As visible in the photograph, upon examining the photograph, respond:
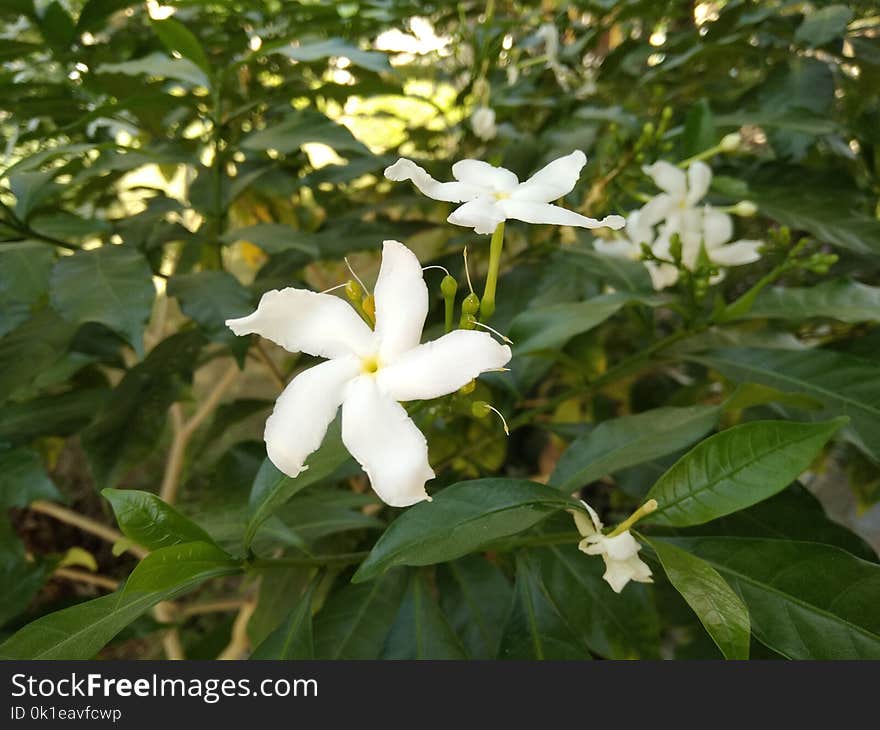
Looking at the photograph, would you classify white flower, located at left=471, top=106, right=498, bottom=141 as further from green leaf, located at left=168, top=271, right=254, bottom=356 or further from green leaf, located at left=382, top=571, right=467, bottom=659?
green leaf, located at left=382, top=571, right=467, bottom=659

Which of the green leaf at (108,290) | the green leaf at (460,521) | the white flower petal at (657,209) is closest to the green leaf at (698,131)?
the white flower petal at (657,209)

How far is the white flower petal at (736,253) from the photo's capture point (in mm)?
752

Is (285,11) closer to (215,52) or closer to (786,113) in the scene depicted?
(215,52)

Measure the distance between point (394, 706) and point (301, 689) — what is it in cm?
7

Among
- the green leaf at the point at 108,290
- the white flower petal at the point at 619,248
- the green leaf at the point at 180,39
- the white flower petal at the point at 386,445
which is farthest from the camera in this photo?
the white flower petal at the point at 619,248

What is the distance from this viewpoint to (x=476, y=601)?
68 cm

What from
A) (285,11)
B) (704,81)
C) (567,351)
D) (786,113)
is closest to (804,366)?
(567,351)

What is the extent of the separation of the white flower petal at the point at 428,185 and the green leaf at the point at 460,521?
210mm

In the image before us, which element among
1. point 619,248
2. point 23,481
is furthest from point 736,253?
point 23,481

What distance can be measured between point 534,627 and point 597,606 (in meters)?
0.09

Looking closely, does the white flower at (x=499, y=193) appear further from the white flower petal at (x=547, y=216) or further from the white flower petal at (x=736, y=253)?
the white flower petal at (x=736, y=253)

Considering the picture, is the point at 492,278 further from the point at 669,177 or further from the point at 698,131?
the point at 698,131

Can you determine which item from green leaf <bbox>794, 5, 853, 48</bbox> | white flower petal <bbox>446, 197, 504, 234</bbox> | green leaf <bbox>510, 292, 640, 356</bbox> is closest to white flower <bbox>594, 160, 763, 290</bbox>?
green leaf <bbox>510, 292, 640, 356</bbox>

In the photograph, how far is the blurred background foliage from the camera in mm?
654
